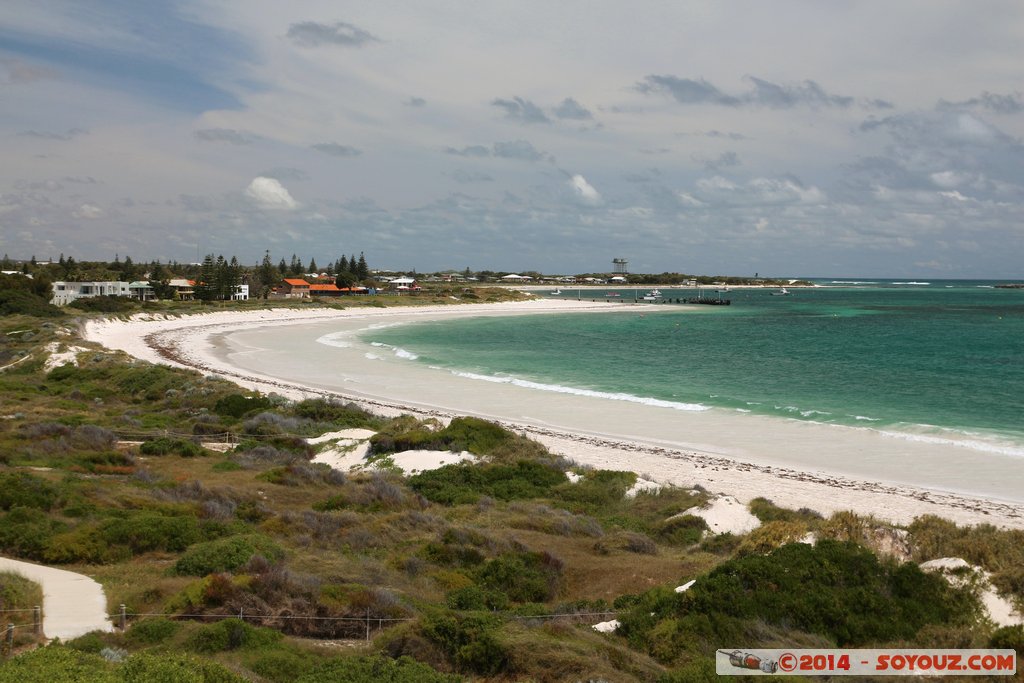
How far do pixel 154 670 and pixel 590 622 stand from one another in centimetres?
503

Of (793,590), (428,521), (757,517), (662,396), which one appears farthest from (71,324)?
(793,590)

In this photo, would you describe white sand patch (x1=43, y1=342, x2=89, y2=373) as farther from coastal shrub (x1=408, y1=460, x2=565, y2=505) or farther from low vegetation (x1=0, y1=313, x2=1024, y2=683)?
coastal shrub (x1=408, y1=460, x2=565, y2=505)

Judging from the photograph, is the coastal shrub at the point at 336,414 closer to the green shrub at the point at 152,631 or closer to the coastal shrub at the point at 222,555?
the coastal shrub at the point at 222,555

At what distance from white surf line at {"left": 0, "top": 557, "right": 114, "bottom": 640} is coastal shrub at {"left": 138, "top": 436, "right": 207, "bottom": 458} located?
8.86m

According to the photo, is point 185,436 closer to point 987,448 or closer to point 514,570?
point 514,570

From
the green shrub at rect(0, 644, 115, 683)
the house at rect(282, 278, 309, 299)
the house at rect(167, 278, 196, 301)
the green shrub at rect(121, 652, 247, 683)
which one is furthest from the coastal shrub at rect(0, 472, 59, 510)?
the house at rect(282, 278, 309, 299)

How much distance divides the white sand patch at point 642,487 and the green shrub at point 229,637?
403 inches

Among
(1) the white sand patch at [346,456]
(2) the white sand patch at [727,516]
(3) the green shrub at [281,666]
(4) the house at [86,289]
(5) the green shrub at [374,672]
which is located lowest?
(1) the white sand patch at [346,456]

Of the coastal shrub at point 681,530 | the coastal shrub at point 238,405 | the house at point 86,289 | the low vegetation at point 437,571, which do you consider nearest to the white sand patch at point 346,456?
the low vegetation at point 437,571

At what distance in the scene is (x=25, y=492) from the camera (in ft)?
42.3

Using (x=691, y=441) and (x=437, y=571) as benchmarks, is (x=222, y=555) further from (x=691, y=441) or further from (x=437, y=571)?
(x=691, y=441)

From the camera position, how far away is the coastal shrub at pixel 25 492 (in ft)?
41.5

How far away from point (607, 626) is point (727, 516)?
271 inches

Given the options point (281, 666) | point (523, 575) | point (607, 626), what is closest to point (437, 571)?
point (523, 575)
